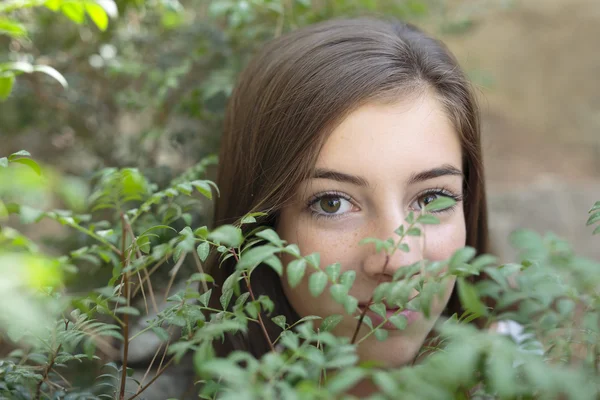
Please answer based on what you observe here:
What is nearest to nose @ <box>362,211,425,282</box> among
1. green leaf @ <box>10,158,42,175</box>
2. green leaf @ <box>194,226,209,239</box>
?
green leaf @ <box>194,226,209,239</box>

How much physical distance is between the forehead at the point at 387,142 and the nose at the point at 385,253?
11cm

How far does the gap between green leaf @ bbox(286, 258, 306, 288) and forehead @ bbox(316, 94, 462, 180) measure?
0.50 m

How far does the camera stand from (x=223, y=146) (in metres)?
1.67

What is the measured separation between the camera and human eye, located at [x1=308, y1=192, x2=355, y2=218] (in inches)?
52.1

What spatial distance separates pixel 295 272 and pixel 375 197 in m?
0.52

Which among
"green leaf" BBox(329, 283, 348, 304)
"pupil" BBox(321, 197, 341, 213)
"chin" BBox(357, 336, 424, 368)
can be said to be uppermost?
"pupil" BBox(321, 197, 341, 213)

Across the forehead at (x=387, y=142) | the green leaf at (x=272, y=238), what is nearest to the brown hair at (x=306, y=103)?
the forehead at (x=387, y=142)

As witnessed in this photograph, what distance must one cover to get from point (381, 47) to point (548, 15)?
16.6 ft

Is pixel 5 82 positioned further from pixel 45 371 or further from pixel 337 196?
pixel 337 196

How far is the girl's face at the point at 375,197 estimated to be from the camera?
1.27m

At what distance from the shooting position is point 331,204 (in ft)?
4.38

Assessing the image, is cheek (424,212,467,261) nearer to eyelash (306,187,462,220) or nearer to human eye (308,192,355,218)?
eyelash (306,187,462,220)

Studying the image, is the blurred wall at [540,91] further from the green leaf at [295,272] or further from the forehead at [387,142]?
the green leaf at [295,272]

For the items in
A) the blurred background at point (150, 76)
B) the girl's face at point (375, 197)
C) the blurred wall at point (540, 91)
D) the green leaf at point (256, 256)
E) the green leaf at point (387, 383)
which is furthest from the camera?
the blurred wall at point (540, 91)
